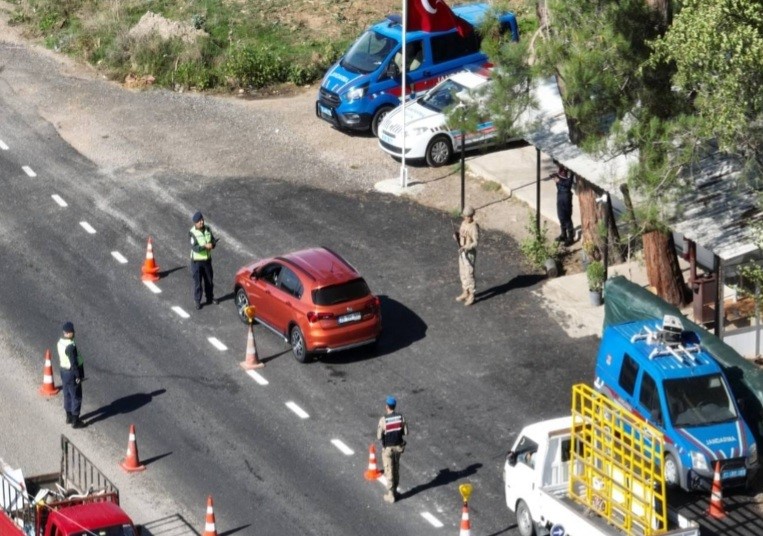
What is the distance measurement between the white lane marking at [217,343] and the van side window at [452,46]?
38.1 feet

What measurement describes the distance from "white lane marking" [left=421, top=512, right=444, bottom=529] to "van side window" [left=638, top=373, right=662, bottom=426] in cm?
356

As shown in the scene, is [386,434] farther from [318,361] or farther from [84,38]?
[84,38]

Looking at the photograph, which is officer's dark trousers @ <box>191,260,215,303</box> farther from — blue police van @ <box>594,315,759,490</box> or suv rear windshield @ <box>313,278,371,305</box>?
blue police van @ <box>594,315,759,490</box>

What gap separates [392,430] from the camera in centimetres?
2195

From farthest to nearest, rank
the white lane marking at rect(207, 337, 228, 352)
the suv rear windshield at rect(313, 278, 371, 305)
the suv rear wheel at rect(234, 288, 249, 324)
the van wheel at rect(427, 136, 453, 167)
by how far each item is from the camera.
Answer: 1. the van wheel at rect(427, 136, 453, 167)
2. the suv rear wheel at rect(234, 288, 249, 324)
3. the white lane marking at rect(207, 337, 228, 352)
4. the suv rear windshield at rect(313, 278, 371, 305)

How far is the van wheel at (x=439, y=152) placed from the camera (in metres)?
34.3

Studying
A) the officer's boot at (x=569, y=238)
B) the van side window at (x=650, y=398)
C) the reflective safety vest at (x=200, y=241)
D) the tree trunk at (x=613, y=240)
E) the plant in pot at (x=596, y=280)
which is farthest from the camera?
the officer's boot at (x=569, y=238)

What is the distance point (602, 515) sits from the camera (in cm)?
2016

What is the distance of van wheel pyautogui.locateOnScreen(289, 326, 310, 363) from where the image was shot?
26250mm

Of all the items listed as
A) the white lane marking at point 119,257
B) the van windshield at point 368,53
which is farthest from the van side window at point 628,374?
the van windshield at point 368,53

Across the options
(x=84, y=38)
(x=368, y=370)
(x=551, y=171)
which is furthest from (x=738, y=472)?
(x=84, y=38)

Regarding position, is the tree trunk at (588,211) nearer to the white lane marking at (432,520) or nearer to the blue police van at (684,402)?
the blue police van at (684,402)

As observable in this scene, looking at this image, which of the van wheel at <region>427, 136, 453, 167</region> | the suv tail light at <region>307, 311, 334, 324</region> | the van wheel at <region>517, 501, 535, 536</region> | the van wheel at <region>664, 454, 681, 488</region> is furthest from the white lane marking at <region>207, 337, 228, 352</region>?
the van wheel at <region>427, 136, 453, 167</region>

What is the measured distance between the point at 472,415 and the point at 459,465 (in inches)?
62.8
